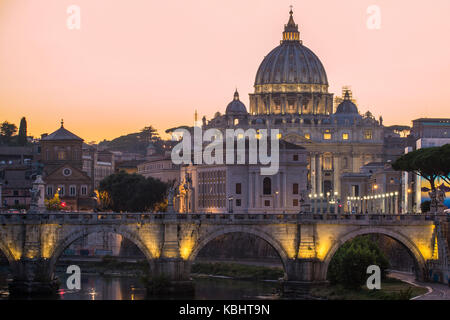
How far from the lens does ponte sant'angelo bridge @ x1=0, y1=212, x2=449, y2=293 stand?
97.2 meters

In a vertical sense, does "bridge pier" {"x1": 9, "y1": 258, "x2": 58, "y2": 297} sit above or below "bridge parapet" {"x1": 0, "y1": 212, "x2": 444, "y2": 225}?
below

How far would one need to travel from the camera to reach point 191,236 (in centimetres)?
9862

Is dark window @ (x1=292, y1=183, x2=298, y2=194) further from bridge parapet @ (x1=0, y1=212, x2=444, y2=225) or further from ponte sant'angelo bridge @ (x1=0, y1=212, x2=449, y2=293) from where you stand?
ponte sant'angelo bridge @ (x1=0, y1=212, x2=449, y2=293)

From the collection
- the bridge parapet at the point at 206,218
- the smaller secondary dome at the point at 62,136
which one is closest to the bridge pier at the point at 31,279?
the bridge parapet at the point at 206,218

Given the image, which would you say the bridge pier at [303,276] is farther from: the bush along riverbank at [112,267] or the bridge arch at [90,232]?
the bush along riverbank at [112,267]

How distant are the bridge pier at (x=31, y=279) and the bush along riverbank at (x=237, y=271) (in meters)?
22.6

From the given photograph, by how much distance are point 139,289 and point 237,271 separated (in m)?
17.0

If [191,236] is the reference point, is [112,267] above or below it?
below

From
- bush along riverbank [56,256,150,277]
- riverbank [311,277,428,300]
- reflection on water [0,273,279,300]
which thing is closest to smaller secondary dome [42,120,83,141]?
bush along riverbank [56,256,150,277]

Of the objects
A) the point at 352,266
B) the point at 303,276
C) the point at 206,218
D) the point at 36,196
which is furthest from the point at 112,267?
the point at 352,266

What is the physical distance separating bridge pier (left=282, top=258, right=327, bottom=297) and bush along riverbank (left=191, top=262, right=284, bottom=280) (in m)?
13.5

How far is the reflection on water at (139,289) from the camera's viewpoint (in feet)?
324

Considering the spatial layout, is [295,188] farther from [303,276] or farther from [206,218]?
→ [303,276]

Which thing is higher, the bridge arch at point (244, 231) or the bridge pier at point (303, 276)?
the bridge arch at point (244, 231)
